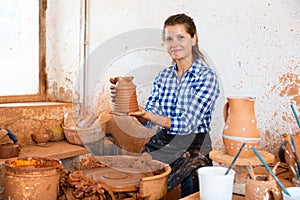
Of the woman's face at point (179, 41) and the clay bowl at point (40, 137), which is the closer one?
the woman's face at point (179, 41)

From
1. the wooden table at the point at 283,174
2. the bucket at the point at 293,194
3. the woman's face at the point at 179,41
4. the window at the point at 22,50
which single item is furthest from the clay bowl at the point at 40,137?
the bucket at the point at 293,194

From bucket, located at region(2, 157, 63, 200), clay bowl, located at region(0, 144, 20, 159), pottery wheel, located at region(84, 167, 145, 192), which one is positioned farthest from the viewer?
clay bowl, located at region(0, 144, 20, 159)

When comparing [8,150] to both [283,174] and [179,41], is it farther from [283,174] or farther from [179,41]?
[283,174]

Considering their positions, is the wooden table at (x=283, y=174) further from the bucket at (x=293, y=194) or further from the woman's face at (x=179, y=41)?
the woman's face at (x=179, y=41)

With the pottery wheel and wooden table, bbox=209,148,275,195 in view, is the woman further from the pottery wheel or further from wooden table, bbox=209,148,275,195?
wooden table, bbox=209,148,275,195

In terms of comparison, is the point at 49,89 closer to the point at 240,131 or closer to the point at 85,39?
the point at 85,39

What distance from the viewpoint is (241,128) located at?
1553mm

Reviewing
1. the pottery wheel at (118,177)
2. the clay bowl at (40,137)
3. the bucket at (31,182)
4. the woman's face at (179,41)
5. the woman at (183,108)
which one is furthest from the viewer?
the clay bowl at (40,137)

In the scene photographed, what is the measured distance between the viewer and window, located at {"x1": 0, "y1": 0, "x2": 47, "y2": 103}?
3383 millimetres

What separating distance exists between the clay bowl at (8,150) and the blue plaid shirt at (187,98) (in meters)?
1.02

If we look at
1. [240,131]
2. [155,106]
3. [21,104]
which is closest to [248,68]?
[155,106]

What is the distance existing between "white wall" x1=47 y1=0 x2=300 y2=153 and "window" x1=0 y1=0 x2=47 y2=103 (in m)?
0.11

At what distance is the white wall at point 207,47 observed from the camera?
2408mm

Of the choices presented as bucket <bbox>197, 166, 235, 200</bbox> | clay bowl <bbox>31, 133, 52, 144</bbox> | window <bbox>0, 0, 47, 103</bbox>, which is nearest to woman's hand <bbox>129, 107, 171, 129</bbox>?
bucket <bbox>197, 166, 235, 200</bbox>
